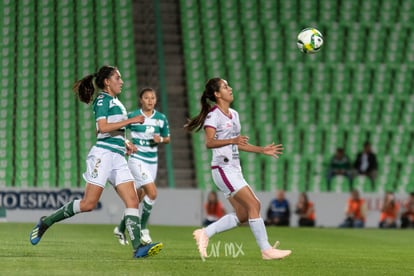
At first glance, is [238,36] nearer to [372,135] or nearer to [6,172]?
[372,135]

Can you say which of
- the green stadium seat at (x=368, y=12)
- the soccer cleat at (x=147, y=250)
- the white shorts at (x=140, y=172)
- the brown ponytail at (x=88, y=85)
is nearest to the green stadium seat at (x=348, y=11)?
the green stadium seat at (x=368, y=12)

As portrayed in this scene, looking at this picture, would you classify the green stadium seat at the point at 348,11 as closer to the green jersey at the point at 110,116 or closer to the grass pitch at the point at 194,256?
the grass pitch at the point at 194,256

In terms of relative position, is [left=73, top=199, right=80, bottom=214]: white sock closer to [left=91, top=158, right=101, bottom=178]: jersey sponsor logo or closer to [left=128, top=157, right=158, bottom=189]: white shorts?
[left=91, top=158, right=101, bottom=178]: jersey sponsor logo

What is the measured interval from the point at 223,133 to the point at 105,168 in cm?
127

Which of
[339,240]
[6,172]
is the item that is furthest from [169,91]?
[339,240]

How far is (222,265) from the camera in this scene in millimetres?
9547

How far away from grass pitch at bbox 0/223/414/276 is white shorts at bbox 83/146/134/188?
784 mm

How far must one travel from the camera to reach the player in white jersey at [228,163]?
9938mm

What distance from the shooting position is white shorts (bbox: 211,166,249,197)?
10.0 metres

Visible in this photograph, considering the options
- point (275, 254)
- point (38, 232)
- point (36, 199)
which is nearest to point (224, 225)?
point (275, 254)

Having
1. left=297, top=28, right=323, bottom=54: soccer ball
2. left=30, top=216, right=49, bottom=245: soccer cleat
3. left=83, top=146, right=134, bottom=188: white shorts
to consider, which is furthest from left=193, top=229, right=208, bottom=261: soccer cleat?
A: left=297, top=28, right=323, bottom=54: soccer ball

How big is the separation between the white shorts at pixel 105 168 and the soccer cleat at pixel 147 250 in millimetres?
684

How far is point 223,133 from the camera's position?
10203mm

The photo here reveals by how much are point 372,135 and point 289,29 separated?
386 cm
